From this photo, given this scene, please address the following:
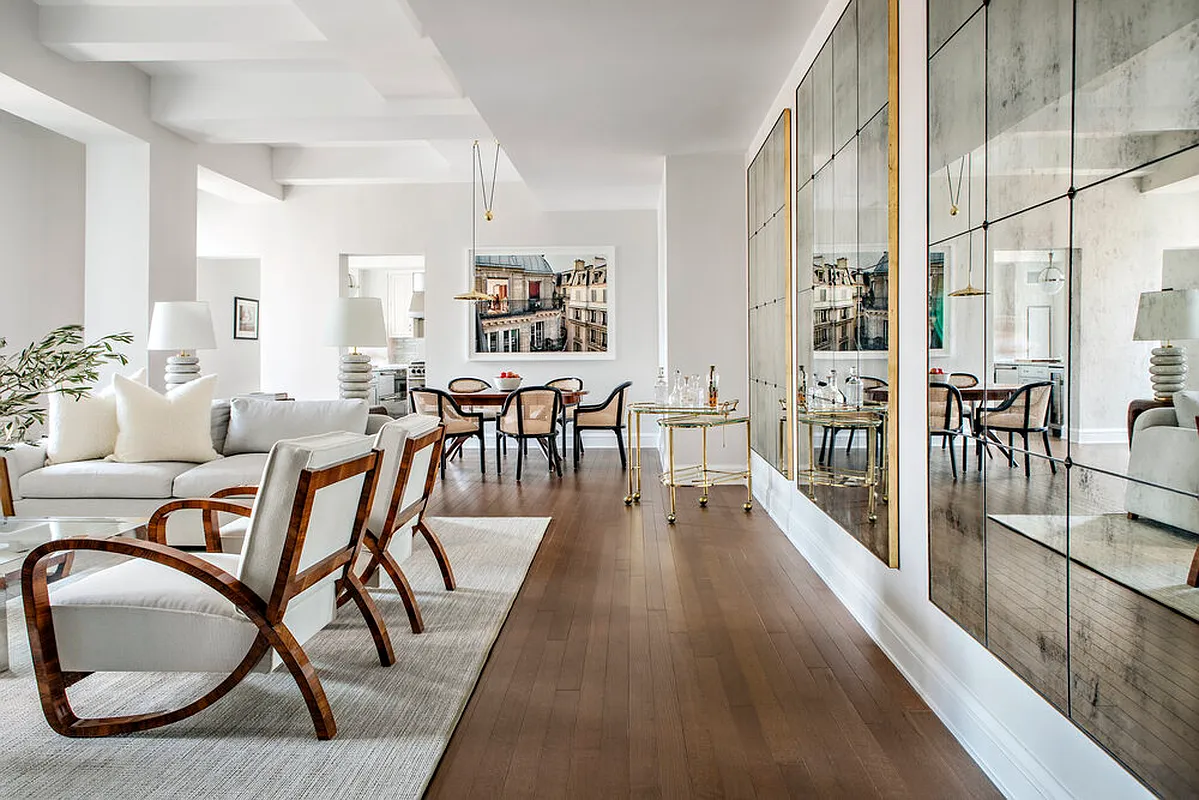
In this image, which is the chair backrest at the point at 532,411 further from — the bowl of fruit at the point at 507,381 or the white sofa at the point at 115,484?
the white sofa at the point at 115,484

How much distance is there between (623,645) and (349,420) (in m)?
2.49

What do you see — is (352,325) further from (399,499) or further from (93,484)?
(399,499)

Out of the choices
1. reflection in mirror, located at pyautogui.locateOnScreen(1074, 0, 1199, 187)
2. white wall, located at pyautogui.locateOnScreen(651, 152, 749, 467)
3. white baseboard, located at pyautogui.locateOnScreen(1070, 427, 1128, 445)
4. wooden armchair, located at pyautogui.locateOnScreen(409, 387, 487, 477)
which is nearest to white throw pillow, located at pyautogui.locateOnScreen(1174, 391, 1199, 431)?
white baseboard, located at pyautogui.locateOnScreen(1070, 427, 1128, 445)

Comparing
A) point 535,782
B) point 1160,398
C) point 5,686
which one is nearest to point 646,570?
point 535,782

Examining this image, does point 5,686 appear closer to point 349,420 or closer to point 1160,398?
point 349,420

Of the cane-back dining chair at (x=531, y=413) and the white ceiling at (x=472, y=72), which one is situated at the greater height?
the white ceiling at (x=472, y=72)

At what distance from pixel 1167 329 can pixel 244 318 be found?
1158 cm

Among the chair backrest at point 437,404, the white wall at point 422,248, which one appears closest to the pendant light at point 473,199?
the white wall at point 422,248

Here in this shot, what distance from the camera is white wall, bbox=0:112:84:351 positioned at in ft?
21.8

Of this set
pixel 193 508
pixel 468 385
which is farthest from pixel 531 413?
pixel 193 508

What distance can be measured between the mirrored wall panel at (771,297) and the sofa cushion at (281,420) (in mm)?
2494

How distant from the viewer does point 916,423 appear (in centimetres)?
273

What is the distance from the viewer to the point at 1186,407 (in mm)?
1381

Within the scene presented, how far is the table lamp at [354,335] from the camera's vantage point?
5.93 meters
